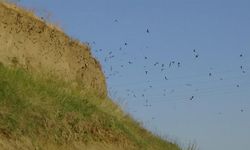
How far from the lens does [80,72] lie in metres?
27.1

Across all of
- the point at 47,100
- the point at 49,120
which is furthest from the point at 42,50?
the point at 49,120

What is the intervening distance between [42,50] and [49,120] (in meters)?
8.54

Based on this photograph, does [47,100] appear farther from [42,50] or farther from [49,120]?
[42,50]

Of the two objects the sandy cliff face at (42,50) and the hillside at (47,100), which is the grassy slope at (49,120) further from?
the sandy cliff face at (42,50)

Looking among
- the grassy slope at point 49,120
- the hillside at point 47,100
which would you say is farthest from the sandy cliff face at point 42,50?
the grassy slope at point 49,120

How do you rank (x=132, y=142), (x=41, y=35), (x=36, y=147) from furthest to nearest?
(x=41, y=35), (x=132, y=142), (x=36, y=147)

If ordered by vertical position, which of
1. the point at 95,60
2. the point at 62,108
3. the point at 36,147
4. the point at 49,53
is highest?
the point at 95,60

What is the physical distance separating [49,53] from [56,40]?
1.51 meters

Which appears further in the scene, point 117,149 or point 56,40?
point 56,40

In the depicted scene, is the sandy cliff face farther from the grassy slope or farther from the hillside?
the grassy slope

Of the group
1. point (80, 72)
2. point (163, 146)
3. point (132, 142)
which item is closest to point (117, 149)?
point (132, 142)

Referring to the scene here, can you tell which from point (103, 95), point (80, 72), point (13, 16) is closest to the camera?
point (13, 16)

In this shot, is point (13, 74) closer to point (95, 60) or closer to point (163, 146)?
point (163, 146)

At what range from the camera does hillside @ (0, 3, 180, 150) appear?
13.9m
